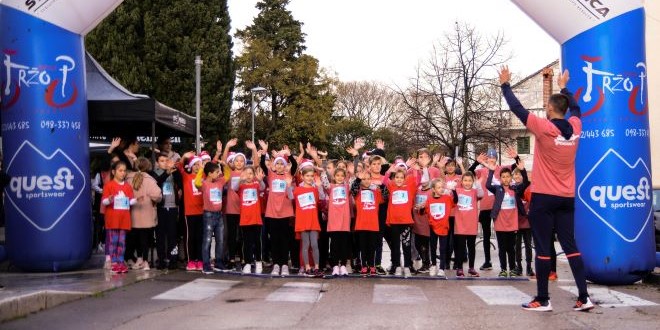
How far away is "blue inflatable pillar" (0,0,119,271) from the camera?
36.1 feet

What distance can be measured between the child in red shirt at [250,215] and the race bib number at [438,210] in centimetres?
272

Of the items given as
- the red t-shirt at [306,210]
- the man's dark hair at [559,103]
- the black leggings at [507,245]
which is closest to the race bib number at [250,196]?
the red t-shirt at [306,210]

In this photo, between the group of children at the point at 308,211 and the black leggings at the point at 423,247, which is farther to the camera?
the black leggings at the point at 423,247

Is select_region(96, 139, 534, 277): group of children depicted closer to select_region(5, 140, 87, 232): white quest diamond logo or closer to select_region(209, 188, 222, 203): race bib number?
select_region(209, 188, 222, 203): race bib number

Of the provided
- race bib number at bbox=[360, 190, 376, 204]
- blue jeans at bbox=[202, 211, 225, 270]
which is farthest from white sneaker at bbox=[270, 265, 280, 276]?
race bib number at bbox=[360, 190, 376, 204]

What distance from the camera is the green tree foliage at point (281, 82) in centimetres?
5688

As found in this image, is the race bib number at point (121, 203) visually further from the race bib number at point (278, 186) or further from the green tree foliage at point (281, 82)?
the green tree foliage at point (281, 82)

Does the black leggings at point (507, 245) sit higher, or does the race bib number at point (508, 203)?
the race bib number at point (508, 203)

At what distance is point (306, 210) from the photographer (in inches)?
469

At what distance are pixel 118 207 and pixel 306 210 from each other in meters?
2.82

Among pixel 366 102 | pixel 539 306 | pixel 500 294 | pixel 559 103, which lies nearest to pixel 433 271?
pixel 500 294

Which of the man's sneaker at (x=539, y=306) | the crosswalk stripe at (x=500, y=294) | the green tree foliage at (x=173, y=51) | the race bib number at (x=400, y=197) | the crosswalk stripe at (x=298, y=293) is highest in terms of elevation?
the green tree foliage at (x=173, y=51)

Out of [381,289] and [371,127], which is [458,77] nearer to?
[381,289]

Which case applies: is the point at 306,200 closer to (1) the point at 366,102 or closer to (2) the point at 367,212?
(2) the point at 367,212
